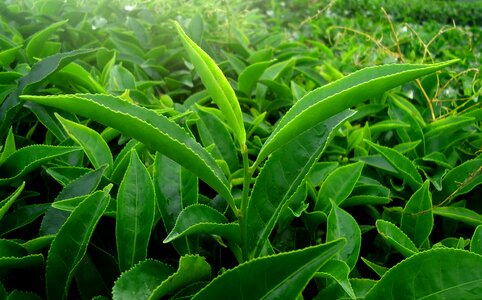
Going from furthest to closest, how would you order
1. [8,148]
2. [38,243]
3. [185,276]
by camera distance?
[8,148]
[38,243]
[185,276]

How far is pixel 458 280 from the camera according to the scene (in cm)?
77

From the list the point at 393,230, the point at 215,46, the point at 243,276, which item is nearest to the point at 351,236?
the point at 393,230

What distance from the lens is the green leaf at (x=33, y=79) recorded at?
122cm

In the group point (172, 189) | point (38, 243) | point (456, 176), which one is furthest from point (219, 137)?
point (456, 176)

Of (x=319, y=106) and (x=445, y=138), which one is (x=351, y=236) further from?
(x=445, y=138)

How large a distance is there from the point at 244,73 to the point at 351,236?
79cm

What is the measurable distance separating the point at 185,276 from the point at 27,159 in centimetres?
47

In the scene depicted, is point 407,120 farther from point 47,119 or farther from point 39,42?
point 39,42

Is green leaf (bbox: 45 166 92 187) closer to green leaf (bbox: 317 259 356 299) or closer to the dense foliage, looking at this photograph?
the dense foliage

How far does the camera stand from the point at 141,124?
0.75 metres

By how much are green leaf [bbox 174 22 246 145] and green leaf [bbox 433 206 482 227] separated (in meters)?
0.65

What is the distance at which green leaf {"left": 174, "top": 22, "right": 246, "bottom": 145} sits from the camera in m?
0.82

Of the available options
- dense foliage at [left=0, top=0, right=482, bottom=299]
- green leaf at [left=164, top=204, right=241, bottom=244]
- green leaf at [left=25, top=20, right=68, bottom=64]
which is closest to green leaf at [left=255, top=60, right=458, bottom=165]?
dense foliage at [left=0, top=0, right=482, bottom=299]

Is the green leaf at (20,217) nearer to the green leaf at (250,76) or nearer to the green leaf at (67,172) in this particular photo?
the green leaf at (67,172)
